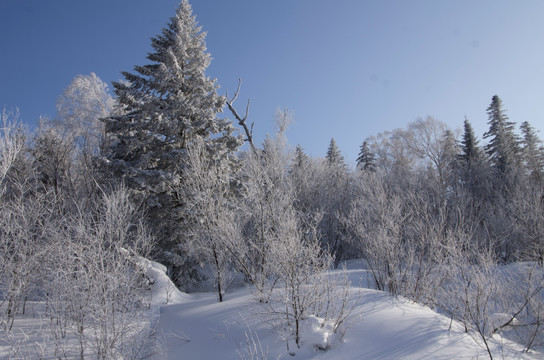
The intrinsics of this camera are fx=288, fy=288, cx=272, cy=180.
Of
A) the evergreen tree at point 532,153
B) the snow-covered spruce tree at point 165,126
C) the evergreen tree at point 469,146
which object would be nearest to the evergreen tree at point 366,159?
the evergreen tree at point 469,146

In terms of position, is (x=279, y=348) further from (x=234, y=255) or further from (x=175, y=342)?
(x=234, y=255)

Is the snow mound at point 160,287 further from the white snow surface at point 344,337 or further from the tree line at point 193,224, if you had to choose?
the white snow surface at point 344,337

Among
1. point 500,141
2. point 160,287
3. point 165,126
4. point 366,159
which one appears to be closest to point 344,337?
point 160,287

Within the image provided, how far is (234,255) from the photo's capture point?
372 inches

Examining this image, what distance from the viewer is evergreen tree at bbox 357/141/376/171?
35.0 metres

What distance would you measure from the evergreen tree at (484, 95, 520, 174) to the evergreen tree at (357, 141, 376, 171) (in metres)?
11.6

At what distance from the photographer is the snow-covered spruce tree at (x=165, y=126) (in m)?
11.8

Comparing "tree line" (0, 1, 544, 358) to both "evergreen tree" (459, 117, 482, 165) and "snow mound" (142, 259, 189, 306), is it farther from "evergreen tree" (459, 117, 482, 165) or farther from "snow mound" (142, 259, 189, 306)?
"evergreen tree" (459, 117, 482, 165)

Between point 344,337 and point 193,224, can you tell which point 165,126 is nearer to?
point 193,224

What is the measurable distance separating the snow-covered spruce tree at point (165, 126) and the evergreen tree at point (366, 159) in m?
25.4

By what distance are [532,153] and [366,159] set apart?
1539 cm

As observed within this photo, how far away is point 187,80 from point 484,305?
1349cm

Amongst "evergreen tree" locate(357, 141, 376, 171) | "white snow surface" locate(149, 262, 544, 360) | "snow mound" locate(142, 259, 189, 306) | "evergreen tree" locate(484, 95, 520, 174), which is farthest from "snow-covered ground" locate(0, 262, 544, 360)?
"evergreen tree" locate(357, 141, 376, 171)

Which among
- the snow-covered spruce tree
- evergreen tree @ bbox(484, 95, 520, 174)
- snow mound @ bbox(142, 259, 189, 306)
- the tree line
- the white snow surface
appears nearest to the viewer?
the white snow surface
